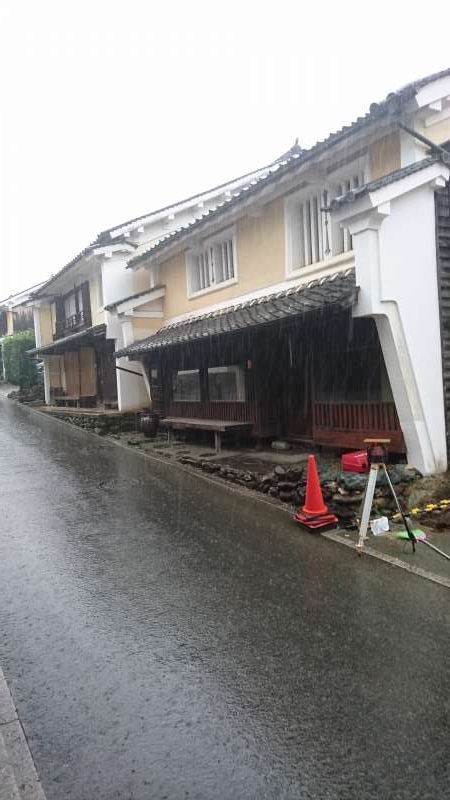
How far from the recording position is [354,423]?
913 centimetres

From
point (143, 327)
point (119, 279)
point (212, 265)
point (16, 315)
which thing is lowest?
point (143, 327)

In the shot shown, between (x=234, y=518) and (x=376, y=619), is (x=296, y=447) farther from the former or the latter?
(x=376, y=619)

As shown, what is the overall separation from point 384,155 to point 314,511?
570 centimetres

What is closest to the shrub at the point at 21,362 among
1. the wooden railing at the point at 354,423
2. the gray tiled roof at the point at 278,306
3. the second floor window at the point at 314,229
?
the gray tiled roof at the point at 278,306

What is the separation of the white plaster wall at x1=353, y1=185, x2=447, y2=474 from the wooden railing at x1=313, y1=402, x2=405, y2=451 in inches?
31.0

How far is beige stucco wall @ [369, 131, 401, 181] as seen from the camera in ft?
26.0

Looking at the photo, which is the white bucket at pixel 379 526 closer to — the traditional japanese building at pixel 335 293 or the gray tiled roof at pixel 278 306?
the traditional japanese building at pixel 335 293

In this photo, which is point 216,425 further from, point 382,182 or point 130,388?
point 130,388

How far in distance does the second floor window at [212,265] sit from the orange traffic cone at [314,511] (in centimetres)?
716

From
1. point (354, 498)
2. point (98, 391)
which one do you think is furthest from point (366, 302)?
point (98, 391)

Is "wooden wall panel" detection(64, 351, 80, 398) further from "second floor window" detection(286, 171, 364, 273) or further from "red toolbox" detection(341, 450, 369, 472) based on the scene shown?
"red toolbox" detection(341, 450, 369, 472)

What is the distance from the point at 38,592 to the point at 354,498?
13.3 feet

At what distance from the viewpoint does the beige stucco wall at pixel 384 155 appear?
7939 millimetres

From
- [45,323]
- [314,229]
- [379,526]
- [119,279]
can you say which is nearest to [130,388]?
[119,279]
